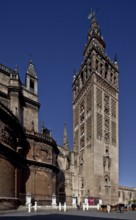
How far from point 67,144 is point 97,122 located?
851 centimetres

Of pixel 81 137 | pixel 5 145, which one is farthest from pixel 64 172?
pixel 5 145

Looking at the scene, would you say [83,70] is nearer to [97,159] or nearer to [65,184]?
[97,159]

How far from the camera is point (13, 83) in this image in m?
38.9

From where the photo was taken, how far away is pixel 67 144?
202 feet

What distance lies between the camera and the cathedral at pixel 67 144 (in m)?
31.6

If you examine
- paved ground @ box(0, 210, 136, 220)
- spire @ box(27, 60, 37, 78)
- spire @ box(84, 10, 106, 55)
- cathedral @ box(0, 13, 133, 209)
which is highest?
spire @ box(84, 10, 106, 55)

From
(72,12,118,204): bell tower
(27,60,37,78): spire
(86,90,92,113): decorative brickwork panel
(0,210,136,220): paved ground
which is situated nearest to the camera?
(0,210,136,220): paved ground

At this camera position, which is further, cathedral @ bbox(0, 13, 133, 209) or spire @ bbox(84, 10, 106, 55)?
spire @ bbox(84, 10, 106, 55)

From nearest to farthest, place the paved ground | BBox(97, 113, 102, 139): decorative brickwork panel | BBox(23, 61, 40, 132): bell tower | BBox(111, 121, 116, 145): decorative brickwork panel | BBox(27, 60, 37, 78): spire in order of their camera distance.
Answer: the paved ground
BBox(23, 61, 40, 132): bell tower
BBox(27, 60, 37, 78): spire
BBox(97, 113, 102, 139): decorative brickwork panel
BBox(111, 121, 116, 145): decorative brickwork panel

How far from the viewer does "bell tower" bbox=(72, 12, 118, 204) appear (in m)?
54.3

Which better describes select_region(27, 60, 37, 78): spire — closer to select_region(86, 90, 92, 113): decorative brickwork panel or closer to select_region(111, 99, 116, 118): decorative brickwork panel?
select_region(86, 90, 92, 113): decorative brickwork panel

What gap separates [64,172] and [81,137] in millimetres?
9613

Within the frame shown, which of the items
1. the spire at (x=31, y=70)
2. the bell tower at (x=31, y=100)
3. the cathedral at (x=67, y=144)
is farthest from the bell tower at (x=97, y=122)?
the spire at (x=31, y=70)

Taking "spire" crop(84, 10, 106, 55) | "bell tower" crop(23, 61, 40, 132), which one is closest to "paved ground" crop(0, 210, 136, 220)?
"bell tower" crop(23, 61, 40, 132)
